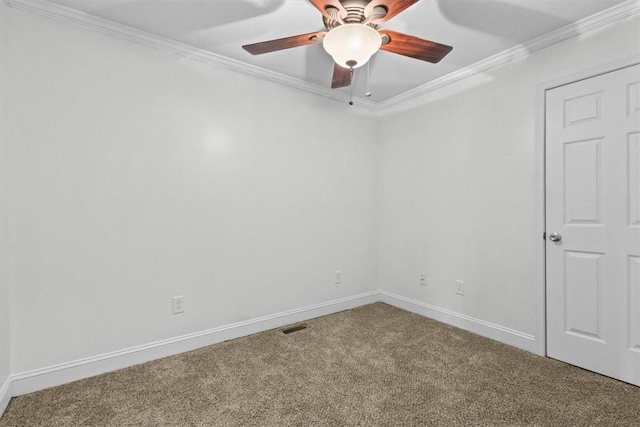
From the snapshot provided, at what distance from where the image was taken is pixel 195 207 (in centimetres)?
258

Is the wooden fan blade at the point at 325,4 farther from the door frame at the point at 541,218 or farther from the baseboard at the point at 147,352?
the baseboard at the point at 147,352

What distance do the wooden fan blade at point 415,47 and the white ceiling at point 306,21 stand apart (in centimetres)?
30

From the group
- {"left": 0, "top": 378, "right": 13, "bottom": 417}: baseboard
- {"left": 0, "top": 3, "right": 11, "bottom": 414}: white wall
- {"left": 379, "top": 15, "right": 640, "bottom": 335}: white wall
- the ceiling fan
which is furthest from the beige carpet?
the ceiling fan

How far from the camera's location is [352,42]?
1659mm

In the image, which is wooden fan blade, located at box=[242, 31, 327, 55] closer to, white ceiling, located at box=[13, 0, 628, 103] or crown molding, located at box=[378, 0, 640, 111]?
white ceiling, located at box=[13, 0, 628, 103]

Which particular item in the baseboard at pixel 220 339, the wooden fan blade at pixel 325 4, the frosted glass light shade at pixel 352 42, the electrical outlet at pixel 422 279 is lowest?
the baseboard at pixel 220 339

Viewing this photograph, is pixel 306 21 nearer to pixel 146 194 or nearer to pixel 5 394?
pixel 146 194

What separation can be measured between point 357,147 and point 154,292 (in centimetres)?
244

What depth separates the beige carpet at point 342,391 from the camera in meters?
1.72

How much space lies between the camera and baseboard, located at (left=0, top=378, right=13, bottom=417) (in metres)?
1.75

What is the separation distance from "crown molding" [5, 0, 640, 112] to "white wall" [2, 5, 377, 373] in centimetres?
6

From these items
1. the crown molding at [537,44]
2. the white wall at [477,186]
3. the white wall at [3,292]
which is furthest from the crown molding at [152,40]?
the white wall at [477,186]

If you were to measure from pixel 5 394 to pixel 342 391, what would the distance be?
1.89m

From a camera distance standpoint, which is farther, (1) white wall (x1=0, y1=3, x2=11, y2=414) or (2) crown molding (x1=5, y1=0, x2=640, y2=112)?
(2) crown molding (x1=5, y1=0, x2=640, y2=112)
